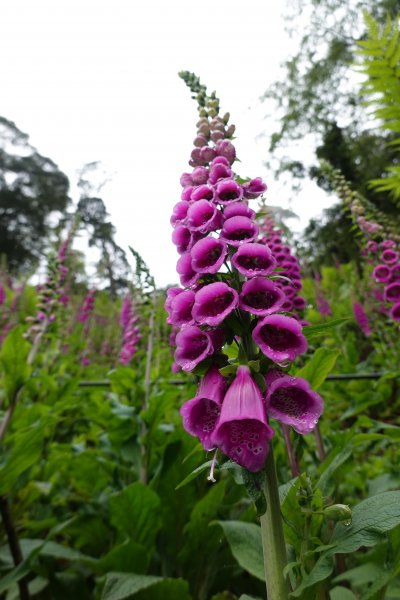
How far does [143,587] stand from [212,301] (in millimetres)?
721

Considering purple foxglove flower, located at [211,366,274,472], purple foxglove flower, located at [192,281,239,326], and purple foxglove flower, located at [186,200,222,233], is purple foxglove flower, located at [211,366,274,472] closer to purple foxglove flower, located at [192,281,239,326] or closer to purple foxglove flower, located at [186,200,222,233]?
purple foxglove flower, located at [192,281,239,326]

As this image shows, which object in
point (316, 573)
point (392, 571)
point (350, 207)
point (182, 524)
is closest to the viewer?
point (316, 573)

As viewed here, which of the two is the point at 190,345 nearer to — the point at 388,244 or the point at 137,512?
the point at 137,512

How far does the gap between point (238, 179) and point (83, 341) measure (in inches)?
145

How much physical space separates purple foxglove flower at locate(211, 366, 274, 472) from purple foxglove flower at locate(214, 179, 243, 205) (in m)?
0.31

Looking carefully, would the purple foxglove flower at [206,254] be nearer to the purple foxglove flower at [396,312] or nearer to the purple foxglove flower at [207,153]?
the purple foxglove flower at [207,153]

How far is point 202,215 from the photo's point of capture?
741 millimetres

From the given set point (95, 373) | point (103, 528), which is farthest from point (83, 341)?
point (103, 528)

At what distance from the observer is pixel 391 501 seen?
604mm

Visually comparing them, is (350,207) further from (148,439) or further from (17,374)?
(17,374)

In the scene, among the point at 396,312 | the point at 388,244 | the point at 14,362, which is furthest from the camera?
the point at 388,244

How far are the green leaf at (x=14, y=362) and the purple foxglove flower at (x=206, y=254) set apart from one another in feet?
3.10

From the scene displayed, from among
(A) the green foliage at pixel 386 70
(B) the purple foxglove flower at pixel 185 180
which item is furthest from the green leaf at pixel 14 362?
(A) the green foliage at pixel 386 70

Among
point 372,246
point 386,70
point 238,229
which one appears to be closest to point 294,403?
point 238,229
